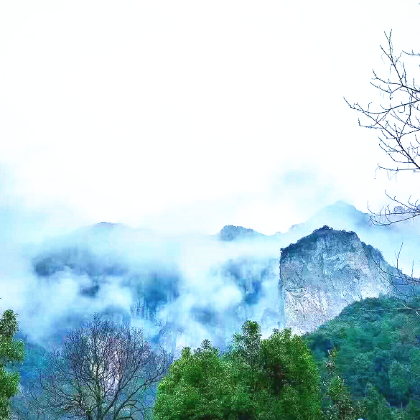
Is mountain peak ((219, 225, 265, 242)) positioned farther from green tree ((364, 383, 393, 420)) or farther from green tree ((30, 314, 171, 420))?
green tree ((30, 314, 171, 420))

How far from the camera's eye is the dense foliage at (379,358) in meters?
39.6

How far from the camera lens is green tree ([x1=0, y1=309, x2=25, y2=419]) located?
14.1 m

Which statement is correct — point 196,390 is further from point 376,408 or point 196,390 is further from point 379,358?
point 379,358

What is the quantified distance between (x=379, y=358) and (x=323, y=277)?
49361 mm

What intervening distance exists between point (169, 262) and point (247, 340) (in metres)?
164

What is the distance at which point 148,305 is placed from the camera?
159750 millimetres

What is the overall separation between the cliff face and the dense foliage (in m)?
30.4

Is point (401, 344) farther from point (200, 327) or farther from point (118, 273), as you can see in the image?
point (118, 273)

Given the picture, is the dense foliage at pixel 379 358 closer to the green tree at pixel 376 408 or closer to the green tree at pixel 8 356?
the green tree at pixel 376 408

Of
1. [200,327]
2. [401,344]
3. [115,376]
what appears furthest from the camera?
[200,327]

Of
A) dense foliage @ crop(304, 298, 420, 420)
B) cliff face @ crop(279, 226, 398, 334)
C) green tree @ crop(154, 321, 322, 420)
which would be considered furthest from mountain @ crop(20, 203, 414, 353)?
green tree @ crop(154, 321, 322, 420)

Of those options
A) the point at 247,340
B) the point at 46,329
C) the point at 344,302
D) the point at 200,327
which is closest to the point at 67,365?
the point at 247,340

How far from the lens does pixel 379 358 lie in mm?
47594

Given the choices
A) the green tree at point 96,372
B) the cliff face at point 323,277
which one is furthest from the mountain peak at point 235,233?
the green tree at point 96,372
